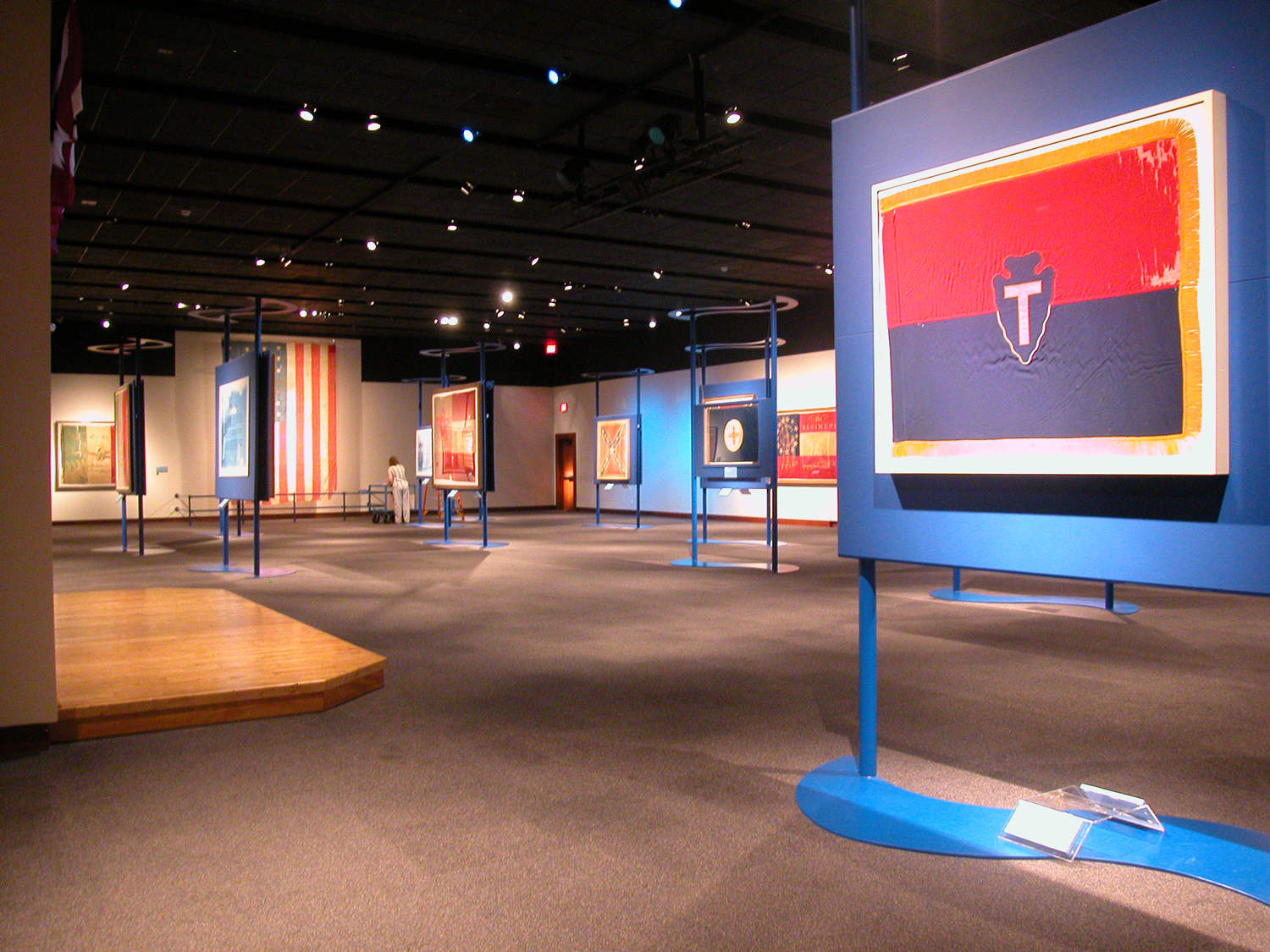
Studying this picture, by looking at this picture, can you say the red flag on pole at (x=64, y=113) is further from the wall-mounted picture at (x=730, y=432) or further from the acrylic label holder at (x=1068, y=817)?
the wall-mounted picture at (x=730, y=432)

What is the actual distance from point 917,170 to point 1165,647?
4.81 meters

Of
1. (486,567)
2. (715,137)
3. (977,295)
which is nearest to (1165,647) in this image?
(977,295)

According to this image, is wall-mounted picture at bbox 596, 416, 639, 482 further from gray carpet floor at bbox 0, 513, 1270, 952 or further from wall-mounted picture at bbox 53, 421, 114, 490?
gray carpet floor at bbox 0, 513, 1270, 952

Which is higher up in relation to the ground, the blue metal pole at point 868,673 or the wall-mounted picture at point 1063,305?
the wall-mounted picture at point 1063,305

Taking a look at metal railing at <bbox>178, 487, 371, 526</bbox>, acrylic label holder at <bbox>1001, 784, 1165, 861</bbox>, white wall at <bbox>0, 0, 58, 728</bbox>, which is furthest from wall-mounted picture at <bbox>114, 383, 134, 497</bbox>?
acrylic label holder at <bbox>1001, 784, 1165, 861</bbox>

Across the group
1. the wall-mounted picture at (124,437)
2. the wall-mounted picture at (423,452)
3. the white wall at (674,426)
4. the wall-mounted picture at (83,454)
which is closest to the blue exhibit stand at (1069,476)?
the wall-mounted picture at (124,437)

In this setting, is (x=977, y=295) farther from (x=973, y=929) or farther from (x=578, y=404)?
(x=578, y=404)

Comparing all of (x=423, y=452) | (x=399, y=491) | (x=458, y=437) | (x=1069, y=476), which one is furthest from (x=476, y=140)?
(x=399, y=491)

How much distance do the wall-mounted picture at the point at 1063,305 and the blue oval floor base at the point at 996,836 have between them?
1263 mm

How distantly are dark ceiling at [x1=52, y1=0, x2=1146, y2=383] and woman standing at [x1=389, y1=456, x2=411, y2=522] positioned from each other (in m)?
4.75

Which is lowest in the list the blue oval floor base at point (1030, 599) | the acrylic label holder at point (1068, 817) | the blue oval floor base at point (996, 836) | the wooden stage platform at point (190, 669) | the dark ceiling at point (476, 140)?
the blue oval floor base at point (1030, 599)

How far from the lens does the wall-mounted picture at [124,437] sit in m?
13.3

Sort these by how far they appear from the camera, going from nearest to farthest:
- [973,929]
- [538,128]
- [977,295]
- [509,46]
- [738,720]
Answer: [973,929]
[977,295]
[738,720]
[509,46]
[538,128]

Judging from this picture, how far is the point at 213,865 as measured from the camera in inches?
121
